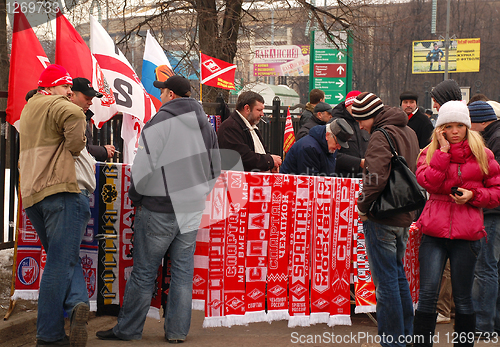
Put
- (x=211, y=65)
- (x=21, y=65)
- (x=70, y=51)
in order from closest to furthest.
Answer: (x=21, y=65), (x=70, y=51), (x=211, y=65)

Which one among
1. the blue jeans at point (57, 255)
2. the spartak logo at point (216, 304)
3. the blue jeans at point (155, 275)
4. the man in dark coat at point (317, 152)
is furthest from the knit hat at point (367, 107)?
the blue jeans at point (57, 255)

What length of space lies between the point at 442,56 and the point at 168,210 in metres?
45.1

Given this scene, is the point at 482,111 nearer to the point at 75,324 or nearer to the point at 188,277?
the point at 188,277

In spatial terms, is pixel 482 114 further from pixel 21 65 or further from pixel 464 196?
pixel 21 65

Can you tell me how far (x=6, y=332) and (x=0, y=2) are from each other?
6539 mm

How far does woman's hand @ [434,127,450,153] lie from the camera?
3918 millimetres

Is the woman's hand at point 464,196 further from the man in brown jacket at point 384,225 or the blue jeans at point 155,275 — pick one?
the blue jeans at point 155,275

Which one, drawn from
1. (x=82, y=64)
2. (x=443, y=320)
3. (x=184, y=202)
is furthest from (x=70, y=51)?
(x=443, y=320)

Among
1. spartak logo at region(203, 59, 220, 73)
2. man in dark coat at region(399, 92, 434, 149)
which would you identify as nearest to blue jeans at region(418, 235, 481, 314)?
man in dark coat at region(399, 92, 434, 149)

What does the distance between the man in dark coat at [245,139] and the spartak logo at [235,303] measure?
1.32 m

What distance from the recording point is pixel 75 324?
392 cm

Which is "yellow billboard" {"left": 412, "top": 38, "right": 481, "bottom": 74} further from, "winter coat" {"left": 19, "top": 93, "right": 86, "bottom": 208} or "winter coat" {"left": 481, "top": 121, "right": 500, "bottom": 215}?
"winter coat" {"left": 19, "top": 93, "right": 86, "bottom": 208}

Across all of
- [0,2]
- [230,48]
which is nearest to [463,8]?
[230,48]

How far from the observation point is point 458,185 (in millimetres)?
3926
